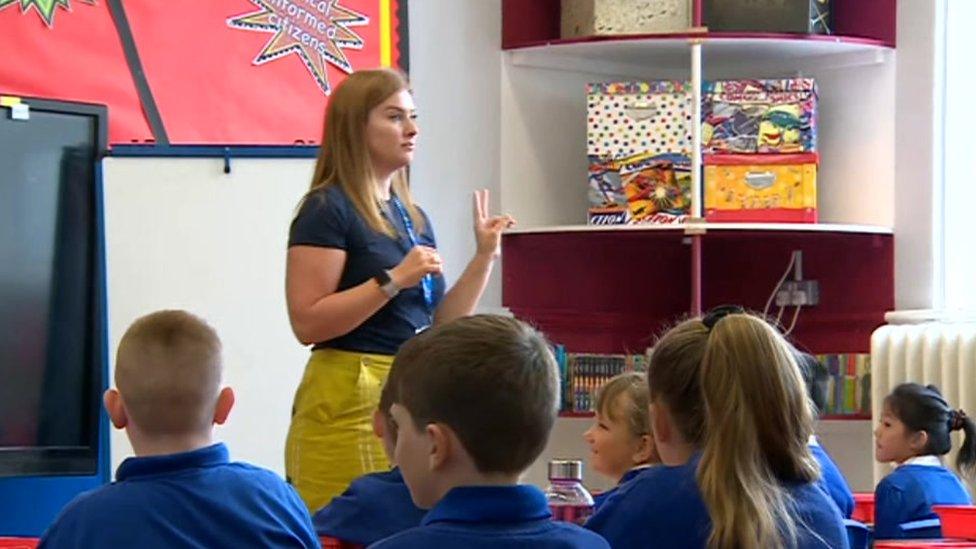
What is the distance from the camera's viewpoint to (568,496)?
254 centimetres

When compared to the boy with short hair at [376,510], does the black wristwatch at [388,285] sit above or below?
above

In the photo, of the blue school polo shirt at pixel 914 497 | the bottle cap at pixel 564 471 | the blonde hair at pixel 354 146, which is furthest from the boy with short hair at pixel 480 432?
the blue school polo shirt at pixel 914 497

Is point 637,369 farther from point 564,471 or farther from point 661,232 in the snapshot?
point 564,471

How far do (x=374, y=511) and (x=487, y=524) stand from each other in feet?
2.35

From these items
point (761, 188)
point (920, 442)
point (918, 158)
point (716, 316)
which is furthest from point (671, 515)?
point (918, 158)

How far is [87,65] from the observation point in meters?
3.96

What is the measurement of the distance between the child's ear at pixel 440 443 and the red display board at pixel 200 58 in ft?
8.32

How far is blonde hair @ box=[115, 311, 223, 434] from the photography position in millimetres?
1972

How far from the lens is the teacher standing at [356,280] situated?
110 inches

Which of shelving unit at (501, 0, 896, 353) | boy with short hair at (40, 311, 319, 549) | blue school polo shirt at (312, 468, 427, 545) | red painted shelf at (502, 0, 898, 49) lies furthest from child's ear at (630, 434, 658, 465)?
red painted shelf at (502, 0, 898, 49)

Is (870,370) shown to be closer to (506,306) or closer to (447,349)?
(506,306)

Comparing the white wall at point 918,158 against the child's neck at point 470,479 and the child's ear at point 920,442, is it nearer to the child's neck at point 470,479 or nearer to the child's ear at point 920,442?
the child's ear at point 920,442

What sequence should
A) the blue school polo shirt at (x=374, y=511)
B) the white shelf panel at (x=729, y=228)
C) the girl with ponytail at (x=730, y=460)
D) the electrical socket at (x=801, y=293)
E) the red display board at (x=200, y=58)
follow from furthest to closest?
the electrical socket at (x=801, y=293) < the white shelf panel at (x=729, y=228) < the red display board at (x=200, y=58) < the blue school polo shirt at (x=374, y=511) < the girl with ponytail at (x=730, y=460)

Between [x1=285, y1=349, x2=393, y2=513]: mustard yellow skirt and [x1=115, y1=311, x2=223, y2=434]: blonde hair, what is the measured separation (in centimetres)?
78
